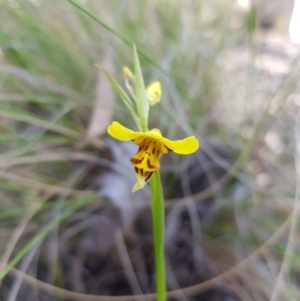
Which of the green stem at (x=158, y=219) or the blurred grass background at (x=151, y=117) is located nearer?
the green stem at (x=158, y=219)

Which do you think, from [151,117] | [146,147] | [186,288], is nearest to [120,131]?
[146,147]

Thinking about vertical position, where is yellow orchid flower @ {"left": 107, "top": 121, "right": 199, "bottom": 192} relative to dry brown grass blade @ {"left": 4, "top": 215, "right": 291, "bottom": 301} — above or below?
below

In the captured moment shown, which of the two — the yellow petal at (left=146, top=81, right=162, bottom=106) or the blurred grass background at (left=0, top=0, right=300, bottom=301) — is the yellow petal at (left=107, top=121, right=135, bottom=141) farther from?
the blurred grass background at (left=0, top=0, right=300, bottom=301)

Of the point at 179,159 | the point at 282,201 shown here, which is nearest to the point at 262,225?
the point at 282,201

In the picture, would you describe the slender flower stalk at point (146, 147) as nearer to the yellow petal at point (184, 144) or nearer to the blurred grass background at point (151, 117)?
the yellow petal at point (184, 144)

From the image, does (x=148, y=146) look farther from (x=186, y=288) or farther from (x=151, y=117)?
(x=151, y=117)

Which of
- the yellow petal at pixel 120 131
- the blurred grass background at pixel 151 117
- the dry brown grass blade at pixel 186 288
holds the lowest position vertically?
the yellow petal at pixel 120 131

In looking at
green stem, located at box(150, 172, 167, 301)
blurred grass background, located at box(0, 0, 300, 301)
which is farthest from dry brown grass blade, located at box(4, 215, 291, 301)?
green stem, located at box(150, 172, 167, 301)

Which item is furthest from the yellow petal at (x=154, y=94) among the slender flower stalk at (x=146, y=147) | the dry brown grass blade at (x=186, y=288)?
the dry brown grass blade at (x=186, y=288)
